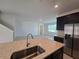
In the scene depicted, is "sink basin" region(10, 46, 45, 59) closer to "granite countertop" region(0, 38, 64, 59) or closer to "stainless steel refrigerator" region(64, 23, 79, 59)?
"granite countertop" region(0, 38, 64, 59)

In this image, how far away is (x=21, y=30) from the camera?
1152cm

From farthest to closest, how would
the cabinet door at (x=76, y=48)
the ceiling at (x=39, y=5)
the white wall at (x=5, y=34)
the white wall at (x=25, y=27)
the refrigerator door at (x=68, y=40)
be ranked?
the white wall at (x=25, y=27), the white wall at (x=5, y=34), the refrigerator door at (x=68, y=40), the cabinet door at (x=76, y=48), the ceiling at (x=39, y=5)

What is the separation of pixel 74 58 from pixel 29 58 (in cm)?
256

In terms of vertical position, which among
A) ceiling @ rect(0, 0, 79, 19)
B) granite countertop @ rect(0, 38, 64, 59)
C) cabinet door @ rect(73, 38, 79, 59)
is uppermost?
ceiling @ rect(0, 0, 79, 19)

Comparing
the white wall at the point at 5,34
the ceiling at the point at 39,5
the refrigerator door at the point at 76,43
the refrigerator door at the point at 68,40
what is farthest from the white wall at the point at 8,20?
the refrigerator door at the point at 76,43

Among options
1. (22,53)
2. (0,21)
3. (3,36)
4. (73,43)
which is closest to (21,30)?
(0,21)

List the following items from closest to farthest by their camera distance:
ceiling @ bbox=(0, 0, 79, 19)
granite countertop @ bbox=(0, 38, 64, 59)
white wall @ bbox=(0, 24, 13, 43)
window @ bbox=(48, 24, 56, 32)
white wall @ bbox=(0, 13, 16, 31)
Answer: granite countertop @ bbox=(0, 38, 64, 59) → ceiling @ bbox=(0, 0, 79, 19) → white wall @ bbox=(0, 24, 13, 43) → white wall @ bbox=(0, 13, 16, 31) → window @ bbox=(48, 24, 56, 32)

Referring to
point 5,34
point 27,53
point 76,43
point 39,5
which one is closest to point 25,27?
point 5,34

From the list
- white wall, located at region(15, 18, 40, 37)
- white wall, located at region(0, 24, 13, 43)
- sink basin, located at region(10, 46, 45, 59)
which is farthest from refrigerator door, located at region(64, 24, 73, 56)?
white wall, located at region(15, 18, 40, 37)

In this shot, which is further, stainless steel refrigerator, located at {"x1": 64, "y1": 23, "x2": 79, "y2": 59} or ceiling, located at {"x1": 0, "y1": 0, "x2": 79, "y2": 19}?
stainless steel refrigerator, located at {"x1": 64, "y1": 23, "x2": 79, "y2": 59}

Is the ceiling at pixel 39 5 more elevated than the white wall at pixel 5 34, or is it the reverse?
the ceiling at pixel 39 5

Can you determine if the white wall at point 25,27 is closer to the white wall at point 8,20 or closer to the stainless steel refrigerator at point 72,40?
the white wall at point 8,20

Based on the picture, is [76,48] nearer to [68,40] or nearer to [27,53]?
[68,40]

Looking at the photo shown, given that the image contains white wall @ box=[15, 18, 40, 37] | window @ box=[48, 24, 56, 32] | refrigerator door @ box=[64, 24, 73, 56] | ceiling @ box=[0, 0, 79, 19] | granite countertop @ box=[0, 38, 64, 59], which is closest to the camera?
granite countertop @ box=[0, 38, 64, 59]
